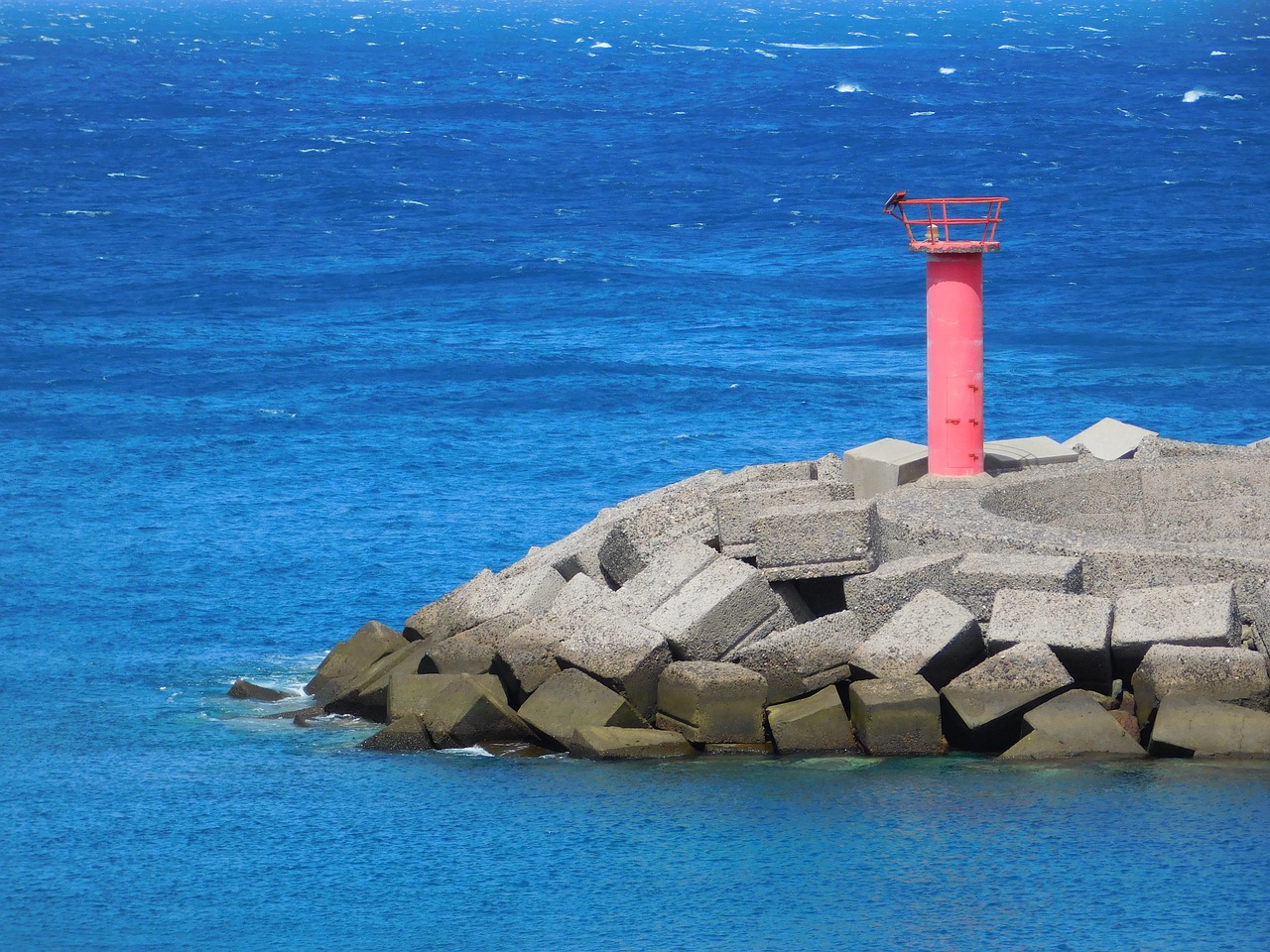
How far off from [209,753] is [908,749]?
4507 mm

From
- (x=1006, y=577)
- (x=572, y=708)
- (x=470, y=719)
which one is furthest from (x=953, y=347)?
(x=470, y=719)

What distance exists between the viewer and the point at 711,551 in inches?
432

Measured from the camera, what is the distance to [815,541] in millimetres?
10773

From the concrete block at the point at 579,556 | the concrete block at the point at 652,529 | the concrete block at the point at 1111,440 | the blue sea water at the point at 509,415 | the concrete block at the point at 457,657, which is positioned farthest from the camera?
the concrete block at the point at 1111,440

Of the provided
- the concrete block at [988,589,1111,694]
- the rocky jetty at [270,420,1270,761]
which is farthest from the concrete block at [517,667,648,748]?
the concrete block at [988,589,1111,694]

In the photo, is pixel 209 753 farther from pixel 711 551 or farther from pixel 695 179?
pixel 695 179

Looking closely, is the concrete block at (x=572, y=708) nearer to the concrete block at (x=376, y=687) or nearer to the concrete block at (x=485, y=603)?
the concrete block at (x=485, y=603)

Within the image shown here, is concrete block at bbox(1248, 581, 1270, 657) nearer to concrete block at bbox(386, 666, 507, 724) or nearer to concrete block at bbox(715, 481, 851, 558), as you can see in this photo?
concrete block at bbox(715, 481, 851, 558)

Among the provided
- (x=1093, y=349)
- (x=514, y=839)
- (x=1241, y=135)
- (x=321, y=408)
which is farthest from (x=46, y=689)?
(x=1241, y=135)

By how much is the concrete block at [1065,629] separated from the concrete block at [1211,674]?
34cm

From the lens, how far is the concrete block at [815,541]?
35.2ft

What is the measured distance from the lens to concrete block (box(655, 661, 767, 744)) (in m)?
10.1

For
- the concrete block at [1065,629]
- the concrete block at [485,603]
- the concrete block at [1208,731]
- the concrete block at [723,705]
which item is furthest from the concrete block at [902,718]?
the concrete block at [485,603]

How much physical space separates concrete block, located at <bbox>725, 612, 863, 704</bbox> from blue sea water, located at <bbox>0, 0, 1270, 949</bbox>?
0.52 meters
